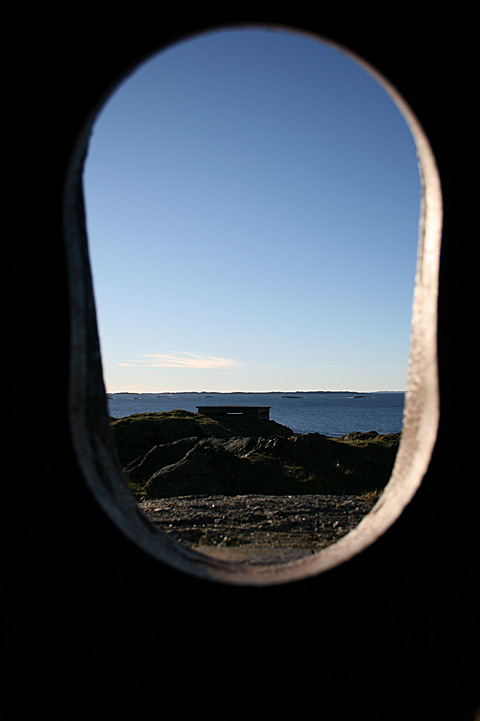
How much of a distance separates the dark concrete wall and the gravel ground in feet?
5.98

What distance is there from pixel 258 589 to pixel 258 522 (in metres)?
4.24

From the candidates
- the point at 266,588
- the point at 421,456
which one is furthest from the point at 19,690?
the point at 421,456

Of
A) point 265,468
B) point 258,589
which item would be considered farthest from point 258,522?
point 265,468

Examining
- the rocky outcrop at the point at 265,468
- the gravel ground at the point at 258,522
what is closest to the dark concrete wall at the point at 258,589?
the gravel ground at the point at 258,522

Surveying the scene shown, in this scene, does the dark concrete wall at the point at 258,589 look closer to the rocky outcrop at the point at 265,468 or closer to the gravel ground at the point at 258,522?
the gravel ground at the point at 258,522

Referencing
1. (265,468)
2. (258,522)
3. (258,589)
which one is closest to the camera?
A: (258,589)

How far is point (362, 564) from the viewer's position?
2441 millimetres

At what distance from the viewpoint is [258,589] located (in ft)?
7.88

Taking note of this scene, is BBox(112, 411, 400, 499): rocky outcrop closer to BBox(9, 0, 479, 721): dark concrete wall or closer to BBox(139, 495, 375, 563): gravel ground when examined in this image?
BBox(139, 495, 375, 563): gravel ground

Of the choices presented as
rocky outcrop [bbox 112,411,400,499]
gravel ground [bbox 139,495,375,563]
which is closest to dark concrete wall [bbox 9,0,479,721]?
gravel ground [bbox 139,495,375,563]

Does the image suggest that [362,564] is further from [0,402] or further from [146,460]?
[146,460]

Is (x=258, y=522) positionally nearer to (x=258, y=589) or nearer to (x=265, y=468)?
(x=258, y=589)

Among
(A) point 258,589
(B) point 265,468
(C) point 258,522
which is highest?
(A) point 258,589

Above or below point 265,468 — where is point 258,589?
above
